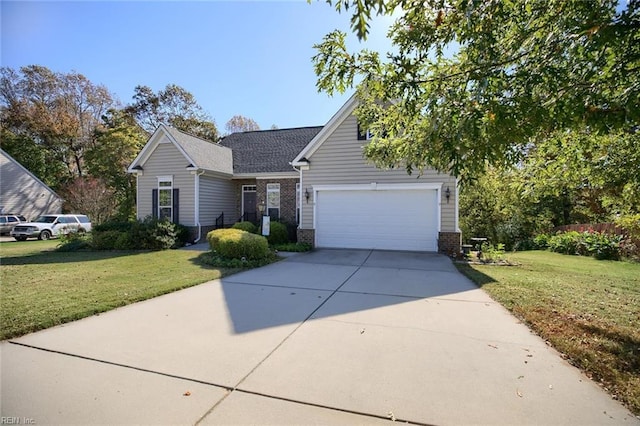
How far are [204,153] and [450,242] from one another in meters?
12.5

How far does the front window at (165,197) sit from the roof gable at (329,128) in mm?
6866

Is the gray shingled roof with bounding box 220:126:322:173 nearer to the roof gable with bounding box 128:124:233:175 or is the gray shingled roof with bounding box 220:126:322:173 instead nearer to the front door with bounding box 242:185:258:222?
the roof gable with bounding box 128:124:233:175

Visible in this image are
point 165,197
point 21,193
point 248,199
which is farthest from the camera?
point 21,193

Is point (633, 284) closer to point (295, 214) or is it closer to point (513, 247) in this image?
point (513, 247)

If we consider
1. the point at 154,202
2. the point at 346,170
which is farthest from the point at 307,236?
the point at 154,202

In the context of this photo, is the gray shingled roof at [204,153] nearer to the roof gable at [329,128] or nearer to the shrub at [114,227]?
the shrub at [114,227]

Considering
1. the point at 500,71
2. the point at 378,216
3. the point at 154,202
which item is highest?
the point at 500,71

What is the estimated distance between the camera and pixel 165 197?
51.9ft

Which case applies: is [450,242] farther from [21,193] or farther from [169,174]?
[21,193]

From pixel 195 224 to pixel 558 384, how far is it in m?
14.5

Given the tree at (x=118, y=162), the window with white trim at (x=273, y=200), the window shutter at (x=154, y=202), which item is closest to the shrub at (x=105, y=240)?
the window shutter at (x=154, y=202)

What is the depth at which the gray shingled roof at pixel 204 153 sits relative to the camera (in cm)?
1527

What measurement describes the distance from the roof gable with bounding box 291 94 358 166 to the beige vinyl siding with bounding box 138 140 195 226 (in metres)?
5.75

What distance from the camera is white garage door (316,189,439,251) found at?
12.1 m
